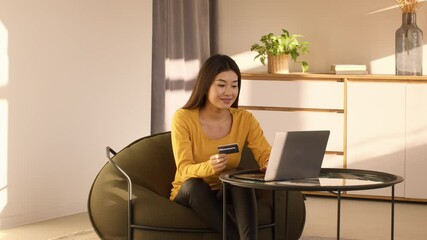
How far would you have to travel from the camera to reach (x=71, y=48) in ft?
19.0

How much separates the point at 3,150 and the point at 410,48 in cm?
316

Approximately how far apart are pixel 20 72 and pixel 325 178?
7.95 feet

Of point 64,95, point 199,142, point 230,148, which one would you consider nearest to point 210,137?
point 199,142

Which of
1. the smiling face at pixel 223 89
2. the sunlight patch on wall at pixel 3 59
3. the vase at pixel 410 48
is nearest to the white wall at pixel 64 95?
the sunlight patch on wall at pixel 3 59

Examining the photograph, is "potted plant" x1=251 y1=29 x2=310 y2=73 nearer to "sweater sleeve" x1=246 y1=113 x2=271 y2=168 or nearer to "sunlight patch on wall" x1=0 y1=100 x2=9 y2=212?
"sunlight patch on wall" x1=0 y1=100 x2=9 y2=212

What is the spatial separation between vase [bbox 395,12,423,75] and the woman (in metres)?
2.69

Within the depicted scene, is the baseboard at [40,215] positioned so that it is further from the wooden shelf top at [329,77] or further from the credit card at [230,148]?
the credit card at [230,148]

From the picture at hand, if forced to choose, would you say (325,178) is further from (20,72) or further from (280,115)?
(280,115)

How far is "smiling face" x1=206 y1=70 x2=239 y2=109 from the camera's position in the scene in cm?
419

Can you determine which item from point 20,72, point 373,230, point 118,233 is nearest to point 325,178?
point 118,233

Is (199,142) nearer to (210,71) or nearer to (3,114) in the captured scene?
(210,71)

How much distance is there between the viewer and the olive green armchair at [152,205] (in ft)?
13.5

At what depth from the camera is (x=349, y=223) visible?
585 cm

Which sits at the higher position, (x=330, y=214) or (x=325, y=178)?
(x=325, y=178)
